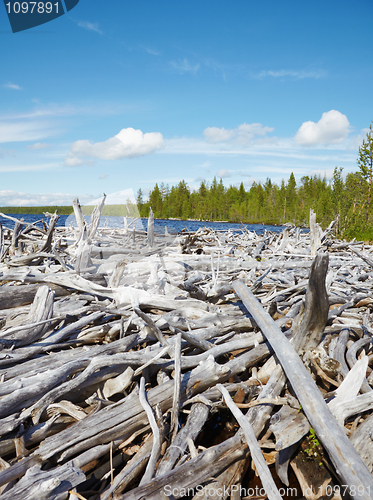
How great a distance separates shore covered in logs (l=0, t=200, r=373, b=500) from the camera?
2182 mm

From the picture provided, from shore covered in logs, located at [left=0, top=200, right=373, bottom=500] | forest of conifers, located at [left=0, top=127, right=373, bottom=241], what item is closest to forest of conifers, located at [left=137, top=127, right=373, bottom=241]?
forest of conifers, located at [left=0, top=127, right=373, bottom=241]

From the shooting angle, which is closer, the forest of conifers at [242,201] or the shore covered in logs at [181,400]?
the shore covered in logs at [181,400]

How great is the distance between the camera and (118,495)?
79.7 inches

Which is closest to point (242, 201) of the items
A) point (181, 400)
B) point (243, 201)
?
point (243, 201)

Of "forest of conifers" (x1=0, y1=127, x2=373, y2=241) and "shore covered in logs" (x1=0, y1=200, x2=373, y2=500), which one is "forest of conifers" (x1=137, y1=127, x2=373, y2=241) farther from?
"shore covered in logs" (x1=0, y1=200, x2=373, y2=500)

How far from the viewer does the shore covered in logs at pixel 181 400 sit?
2182 millimetres

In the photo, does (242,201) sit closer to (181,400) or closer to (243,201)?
(243,201)

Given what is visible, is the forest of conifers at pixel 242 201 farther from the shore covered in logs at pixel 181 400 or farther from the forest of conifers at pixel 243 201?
the shore covered in logs at pixel 181 400

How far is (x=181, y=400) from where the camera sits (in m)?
2.86

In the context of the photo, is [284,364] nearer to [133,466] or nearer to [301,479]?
[301,479]

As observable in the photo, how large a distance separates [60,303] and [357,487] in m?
3.97

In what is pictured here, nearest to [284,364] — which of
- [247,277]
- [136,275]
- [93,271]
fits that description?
[247,277]

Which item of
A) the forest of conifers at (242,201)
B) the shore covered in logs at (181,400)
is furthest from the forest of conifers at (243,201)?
the shore covered in logs at (181,400)

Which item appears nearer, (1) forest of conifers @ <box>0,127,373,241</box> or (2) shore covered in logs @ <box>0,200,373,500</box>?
(2) shore covered in logs @ <box>0,200,373,500</box>
